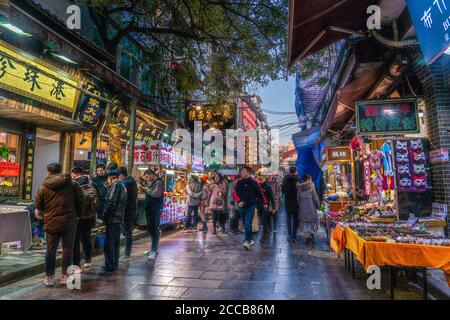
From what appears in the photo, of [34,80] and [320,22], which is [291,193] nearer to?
[320,22]

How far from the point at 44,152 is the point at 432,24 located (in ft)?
34.7

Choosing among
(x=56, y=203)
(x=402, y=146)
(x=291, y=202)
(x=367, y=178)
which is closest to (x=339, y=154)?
(x=367, y=178)

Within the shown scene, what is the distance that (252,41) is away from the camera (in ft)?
35.4

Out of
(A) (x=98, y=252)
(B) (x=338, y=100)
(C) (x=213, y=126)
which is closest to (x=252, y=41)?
(B) (x=338, y=100)

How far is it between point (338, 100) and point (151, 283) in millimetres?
6055

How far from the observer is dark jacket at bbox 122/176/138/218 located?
6.99 metres

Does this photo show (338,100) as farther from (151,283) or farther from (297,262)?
(151,283)

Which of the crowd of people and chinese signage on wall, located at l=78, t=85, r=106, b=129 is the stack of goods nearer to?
the crowd of people

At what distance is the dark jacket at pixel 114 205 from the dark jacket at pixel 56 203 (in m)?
0.92

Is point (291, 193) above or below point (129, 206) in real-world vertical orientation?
above

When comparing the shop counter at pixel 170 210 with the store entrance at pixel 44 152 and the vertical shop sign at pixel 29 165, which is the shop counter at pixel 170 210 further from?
the vertical shop sign at pixel 29 165

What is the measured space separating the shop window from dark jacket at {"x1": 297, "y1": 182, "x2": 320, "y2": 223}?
809 centimetres

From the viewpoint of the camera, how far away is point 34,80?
7512 mm

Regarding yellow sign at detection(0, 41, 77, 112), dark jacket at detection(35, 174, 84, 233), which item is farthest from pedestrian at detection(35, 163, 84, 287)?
yellow sign at detection(0, 41, 77, 112)
